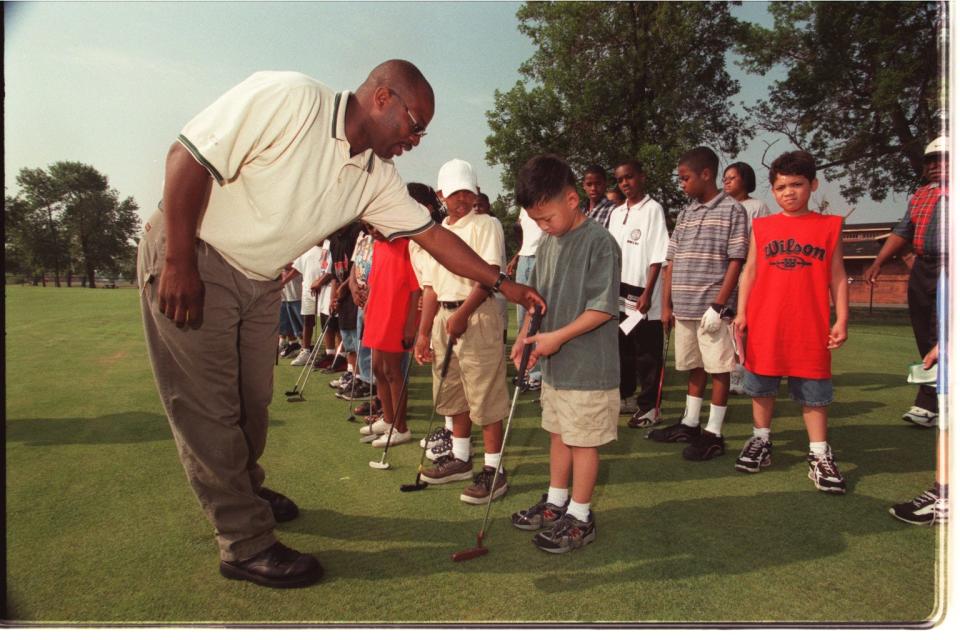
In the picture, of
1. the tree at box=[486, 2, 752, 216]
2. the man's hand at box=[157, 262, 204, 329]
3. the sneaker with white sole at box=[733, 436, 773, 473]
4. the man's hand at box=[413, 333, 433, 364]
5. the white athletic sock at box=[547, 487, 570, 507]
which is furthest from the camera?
the tree at box=[486, 2, 752, 216]

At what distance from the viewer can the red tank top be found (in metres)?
3.38

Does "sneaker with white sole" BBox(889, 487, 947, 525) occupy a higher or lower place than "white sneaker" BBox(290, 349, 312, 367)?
lower

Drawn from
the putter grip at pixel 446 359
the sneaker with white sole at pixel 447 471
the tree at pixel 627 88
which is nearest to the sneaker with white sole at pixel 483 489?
the sneaker with white sole at pixel 447 471

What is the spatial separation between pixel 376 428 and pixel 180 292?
2518 mm

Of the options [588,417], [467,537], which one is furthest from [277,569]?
[588,417]

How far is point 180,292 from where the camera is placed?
2.18m

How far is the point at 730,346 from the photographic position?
161 inches

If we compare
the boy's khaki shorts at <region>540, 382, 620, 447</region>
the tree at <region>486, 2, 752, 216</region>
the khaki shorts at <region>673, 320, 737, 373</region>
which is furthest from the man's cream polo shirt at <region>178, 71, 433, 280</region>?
the tree at <region>486, 2, 752, 216</region>

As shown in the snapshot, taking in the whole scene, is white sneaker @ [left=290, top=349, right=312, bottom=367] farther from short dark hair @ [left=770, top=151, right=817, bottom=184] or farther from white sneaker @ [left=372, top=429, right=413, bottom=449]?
short dark hair @ [left=770, top=151, right=817, bottom=184]

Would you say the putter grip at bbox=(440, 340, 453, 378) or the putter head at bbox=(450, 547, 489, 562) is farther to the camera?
the putter grip at bbox=(440, 340, 453, 378)

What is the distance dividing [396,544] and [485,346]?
48.6 inches

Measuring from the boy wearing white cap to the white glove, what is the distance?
4.95 feet

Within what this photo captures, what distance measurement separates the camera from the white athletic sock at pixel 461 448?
368cm

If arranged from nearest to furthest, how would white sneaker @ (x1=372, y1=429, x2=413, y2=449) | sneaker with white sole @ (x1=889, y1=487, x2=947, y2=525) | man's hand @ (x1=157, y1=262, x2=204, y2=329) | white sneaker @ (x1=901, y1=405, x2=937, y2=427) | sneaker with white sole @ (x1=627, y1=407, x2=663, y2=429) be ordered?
man's hand @ (x1=157, y1=262, x2=204, y2=329) → sneaker with white sole @ (x1=889, y1=487, x2=947, y2=525) → white sneaker @ (x1=372, y1=429, x2=413, y2=449) → white sneaker @ (x1=901, y1=405, x2=937, y2=427) → sneaker with white sole @ (x1=627, y1=407, x2=663, y2=429)
